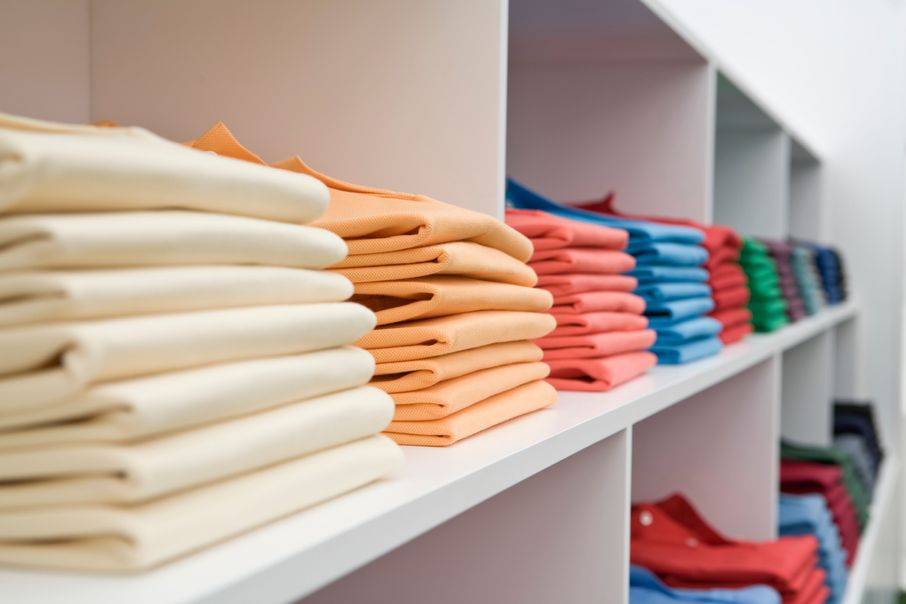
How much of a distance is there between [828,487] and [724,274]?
86 centimetres

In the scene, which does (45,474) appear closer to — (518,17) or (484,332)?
(484,332)

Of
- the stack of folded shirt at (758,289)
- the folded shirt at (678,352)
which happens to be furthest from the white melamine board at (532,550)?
the stack of folded shirt at (758,289)

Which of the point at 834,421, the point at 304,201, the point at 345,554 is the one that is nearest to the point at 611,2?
the point at 304,201

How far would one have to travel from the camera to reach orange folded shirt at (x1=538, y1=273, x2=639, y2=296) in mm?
1085

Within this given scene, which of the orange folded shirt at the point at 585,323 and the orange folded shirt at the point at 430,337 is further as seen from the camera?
the orange folded shirt at the point at 585,323

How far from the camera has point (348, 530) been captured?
0.50 meters

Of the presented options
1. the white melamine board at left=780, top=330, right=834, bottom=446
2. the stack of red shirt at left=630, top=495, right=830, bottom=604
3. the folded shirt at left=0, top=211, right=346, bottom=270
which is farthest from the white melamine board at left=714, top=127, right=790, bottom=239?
the folded shirt at left=0, top=211, right=346, bottom=270

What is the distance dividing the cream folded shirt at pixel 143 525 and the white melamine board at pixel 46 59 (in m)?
0.63

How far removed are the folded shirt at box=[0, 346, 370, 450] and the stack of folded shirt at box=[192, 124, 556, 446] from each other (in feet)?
0.71

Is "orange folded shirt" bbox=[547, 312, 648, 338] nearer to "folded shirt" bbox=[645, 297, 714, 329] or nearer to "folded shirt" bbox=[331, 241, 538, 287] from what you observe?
"folded shirt" bbox=[645, 297, 714, 329]

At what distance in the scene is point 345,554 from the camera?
0.49 m

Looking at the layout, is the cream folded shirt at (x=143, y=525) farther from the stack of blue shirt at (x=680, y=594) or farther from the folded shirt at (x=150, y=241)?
the stack of blue shirt at (x=680, y=594)

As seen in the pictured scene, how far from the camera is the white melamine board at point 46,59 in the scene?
994mm

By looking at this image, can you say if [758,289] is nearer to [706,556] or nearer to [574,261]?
[706,556]
